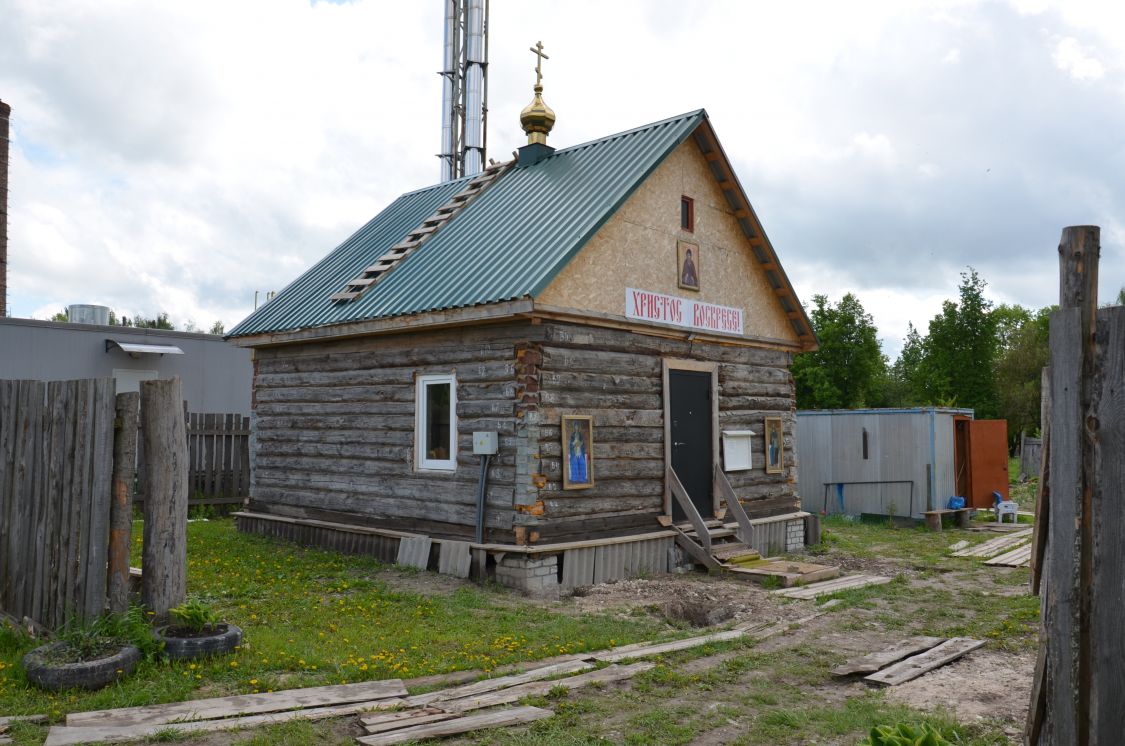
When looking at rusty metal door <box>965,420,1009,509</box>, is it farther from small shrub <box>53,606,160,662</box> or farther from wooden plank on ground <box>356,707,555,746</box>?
small shrub <box>53,606,160,662</box>

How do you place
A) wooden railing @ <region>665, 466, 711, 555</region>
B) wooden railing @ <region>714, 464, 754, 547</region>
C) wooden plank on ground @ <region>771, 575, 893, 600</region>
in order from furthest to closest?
wooden railing @ <region>714, 464, 754, 547</region> → wooden railing @ <region>665, 466, 711, 555</region> → wooden plank on ground @ <region>771, 575, 893, 600</region>

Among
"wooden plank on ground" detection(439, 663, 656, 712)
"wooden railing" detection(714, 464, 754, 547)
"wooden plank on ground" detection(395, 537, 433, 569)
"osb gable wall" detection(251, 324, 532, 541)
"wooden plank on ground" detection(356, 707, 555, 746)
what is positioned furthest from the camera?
"wooden railing" detection(714, 464, 754, 547)

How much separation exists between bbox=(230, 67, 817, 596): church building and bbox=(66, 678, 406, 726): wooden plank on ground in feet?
14.9

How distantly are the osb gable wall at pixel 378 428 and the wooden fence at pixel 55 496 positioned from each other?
5324 millimetres

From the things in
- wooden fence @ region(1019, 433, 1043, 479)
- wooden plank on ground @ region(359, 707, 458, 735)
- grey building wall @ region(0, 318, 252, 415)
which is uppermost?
grey building wall @ region(0, 318, 252, 415)

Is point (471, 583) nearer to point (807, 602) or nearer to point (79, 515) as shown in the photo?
point (807, 602)

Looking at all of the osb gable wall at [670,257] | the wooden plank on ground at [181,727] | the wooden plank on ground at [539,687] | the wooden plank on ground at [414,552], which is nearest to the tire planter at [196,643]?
the wooden plank on ground at [181,727]

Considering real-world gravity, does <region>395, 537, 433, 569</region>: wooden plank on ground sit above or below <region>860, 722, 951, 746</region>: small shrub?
below

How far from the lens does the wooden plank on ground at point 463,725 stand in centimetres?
564

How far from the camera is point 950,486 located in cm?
1978

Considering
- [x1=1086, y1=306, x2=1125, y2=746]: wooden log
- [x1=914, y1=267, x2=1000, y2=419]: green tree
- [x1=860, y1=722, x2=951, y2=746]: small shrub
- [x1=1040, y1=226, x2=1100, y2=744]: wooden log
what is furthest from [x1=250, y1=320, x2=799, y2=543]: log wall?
[x1=914, y1=267, x2=1000, y2=419]: green tree

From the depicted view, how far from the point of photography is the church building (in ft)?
38.1

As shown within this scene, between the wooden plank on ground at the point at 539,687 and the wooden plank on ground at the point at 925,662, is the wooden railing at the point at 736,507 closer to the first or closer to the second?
the wooden plank on ground at the point at 925,662

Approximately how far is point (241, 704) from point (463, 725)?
1632 millimetres
